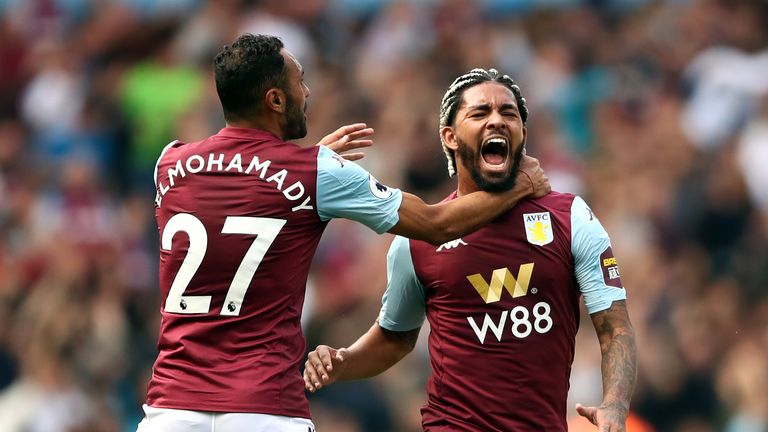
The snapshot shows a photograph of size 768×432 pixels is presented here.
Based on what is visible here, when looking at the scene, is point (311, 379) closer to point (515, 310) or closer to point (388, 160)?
point (515, 310)

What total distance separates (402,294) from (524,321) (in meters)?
0.69

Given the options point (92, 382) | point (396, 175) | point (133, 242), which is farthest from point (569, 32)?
point (92, 382)

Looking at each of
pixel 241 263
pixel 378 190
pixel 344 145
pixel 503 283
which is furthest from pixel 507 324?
pixel 241 263

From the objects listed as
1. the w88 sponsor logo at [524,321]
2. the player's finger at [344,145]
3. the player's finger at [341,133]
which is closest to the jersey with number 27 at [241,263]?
the player's finger at [344,145]

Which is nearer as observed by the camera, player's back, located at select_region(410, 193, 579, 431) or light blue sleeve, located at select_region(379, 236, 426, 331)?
player's back, located at select_region(410, 193, 579, 431)

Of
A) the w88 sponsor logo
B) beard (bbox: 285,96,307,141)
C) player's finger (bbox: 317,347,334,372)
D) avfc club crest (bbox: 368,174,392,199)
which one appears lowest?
player's finger (bbox: 317,347,334,372)

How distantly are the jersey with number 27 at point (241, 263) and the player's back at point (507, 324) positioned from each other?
0.72 metres

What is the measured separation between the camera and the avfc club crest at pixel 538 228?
19.1 ft

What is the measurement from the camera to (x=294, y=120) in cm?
552

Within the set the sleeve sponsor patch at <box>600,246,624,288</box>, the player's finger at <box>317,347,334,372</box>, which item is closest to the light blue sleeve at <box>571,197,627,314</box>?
the sleeve sponsor patch at <box>600,246,624,288</box>

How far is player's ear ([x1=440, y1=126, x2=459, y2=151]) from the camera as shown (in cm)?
614

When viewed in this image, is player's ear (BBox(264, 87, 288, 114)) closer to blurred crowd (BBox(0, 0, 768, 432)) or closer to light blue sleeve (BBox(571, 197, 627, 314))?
light blue sleeve (BBox(571, 197, 627, 314))

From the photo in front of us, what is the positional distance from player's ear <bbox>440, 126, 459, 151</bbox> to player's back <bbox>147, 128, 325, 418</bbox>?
1.00 m

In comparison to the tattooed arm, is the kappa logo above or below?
above
